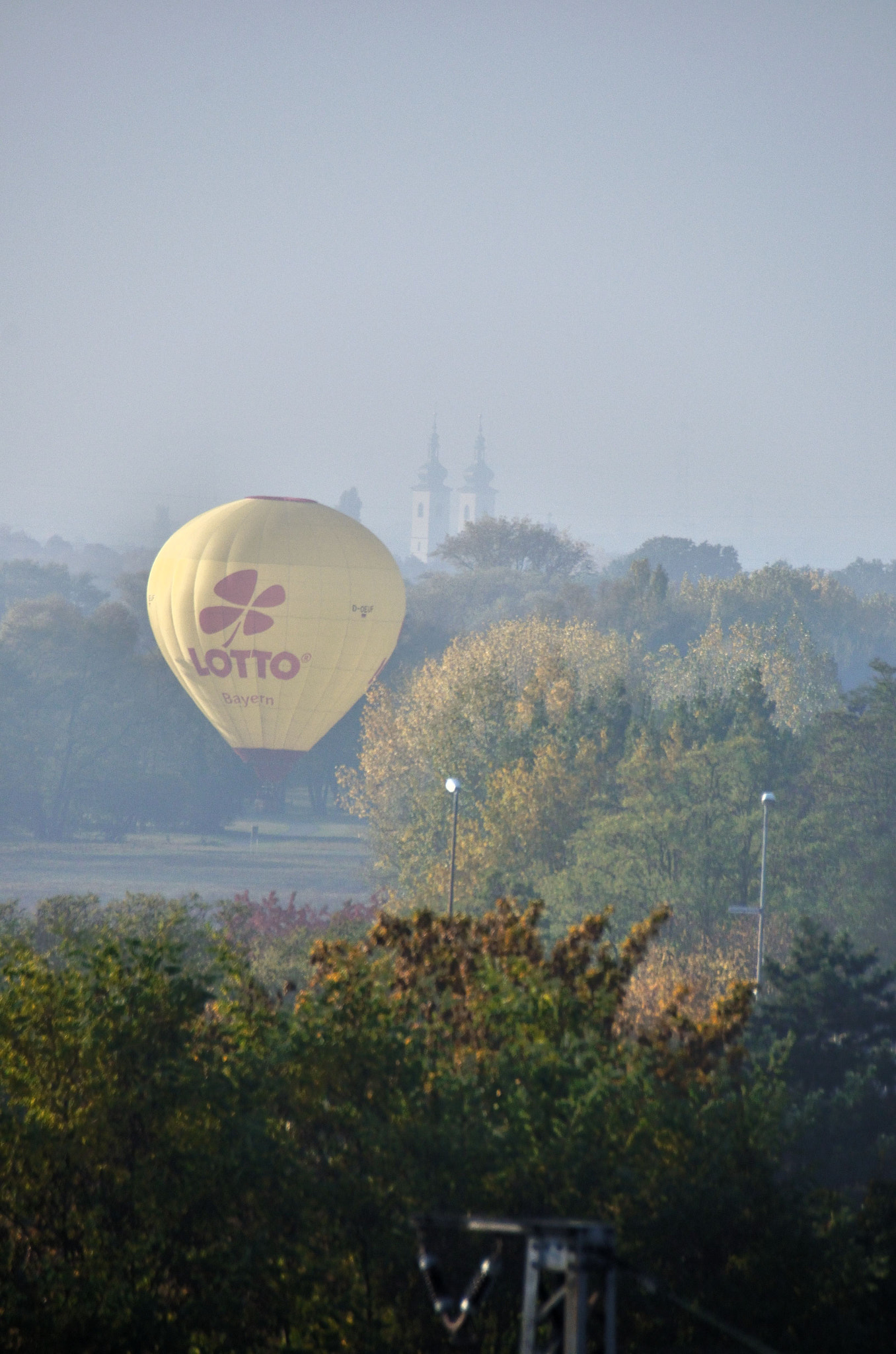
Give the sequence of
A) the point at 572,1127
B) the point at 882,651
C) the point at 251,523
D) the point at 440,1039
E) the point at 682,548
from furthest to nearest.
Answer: the point at 682,548 < the point at 882,651 < the point at 251,523 < the point at 440,1039 < the point at 572,1127

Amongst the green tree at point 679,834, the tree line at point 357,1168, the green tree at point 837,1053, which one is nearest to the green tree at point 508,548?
the green tree at point 679,834

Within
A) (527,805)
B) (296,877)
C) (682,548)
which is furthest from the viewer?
(682,548)

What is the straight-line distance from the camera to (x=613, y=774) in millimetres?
59625

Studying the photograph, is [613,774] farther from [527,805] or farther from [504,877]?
[504,877]

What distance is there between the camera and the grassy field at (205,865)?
6762 cm

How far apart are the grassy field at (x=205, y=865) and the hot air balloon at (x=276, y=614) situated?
14.1m

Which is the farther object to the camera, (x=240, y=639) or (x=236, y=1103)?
(x=240, y=639)

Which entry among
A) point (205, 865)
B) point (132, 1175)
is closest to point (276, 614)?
point (205, 865)

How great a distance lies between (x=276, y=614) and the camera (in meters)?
47.3

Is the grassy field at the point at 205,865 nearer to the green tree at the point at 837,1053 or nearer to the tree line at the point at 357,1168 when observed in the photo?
the green tree at the point at 837,1053

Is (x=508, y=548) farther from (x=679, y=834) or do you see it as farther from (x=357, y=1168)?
(x=357, y=1168)

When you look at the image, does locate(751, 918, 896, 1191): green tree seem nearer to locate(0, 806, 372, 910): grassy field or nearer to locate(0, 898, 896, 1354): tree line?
locate(0, 898, 896, 1354): tree line

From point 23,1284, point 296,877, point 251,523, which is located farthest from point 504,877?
point 23,1284

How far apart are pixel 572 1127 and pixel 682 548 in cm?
18172
